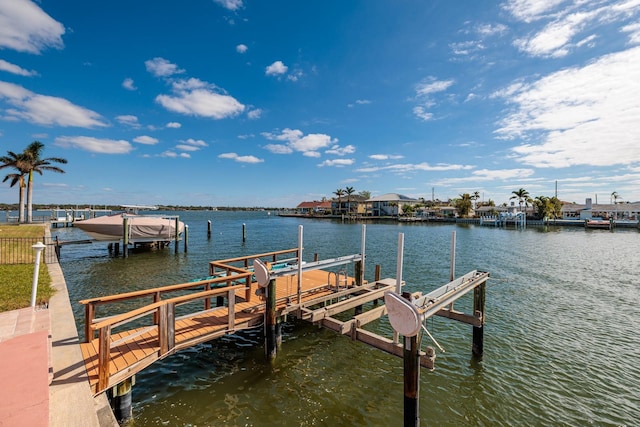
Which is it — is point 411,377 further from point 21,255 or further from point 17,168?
point 17,168

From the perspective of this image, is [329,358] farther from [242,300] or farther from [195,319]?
[195,319]

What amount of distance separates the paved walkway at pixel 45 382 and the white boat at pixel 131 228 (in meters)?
20.8

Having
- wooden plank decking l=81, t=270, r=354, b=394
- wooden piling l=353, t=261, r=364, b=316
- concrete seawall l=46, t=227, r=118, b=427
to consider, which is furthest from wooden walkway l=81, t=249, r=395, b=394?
wooden piling l=353, t=261, r=364, b=316

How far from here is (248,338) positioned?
9500 millimetres

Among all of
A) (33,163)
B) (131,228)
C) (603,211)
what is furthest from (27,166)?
(603,211)

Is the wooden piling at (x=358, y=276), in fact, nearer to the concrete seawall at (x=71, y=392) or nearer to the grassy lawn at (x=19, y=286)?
the concrete seawall at (x=71, y=392)

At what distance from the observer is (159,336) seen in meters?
5.96

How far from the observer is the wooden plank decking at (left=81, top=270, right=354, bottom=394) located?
525 cm

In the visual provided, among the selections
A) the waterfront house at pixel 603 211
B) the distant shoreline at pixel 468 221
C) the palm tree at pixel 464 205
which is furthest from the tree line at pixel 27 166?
the waterfront house at pixel 603 211

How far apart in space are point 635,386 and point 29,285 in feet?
60.4

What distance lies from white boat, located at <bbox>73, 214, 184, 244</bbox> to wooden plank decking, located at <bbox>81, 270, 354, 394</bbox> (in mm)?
21127

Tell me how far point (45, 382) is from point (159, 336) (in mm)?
2438

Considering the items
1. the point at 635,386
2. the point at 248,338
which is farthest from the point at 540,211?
the point at 248,338

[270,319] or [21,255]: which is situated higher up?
[21,255]
